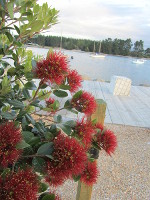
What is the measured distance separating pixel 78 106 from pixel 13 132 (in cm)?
34

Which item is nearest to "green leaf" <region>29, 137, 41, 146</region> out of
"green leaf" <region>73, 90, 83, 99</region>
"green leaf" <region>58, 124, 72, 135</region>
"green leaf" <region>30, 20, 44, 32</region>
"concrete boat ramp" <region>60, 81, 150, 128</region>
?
"green leaf" <region>58, 124, 72, 135</region>

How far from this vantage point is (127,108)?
6469 millimetres

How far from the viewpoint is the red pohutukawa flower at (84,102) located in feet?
2.93

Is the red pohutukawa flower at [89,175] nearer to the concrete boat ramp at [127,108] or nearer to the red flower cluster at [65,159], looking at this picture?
the red flower cluster at [65,159]

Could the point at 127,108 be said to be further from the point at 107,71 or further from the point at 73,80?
the point at 107,71

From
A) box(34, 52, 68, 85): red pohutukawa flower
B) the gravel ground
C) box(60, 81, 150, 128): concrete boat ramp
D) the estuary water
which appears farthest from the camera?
the estuary water

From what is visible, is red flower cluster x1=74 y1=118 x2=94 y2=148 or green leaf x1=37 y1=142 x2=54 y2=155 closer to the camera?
green leaf x1=37 y1=142 x2=54 y2=155

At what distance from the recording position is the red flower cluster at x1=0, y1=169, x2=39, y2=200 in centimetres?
57

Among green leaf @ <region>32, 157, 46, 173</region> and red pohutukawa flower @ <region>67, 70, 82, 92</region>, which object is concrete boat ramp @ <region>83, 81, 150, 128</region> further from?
green leaf @ <region>32, 157, 46, 173</region>

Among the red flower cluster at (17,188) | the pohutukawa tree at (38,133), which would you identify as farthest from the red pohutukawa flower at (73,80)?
the red flower cluster at (17,188)

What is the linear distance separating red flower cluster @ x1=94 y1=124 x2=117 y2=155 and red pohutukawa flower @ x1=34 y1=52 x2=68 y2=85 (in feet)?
1.25

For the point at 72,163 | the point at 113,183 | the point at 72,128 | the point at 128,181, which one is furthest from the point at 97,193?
the point at 72,163

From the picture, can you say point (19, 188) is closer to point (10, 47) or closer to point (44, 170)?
point (44, 170)

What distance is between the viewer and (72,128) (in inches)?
36.5
